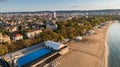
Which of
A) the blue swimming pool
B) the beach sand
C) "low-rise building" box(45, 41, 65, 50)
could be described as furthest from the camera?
"low-rise building" box(45, 41, 65, 50)

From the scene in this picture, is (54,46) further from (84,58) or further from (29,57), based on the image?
(84,58)

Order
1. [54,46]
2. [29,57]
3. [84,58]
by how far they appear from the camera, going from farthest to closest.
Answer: [54,46] → [84,58] → [29,57]

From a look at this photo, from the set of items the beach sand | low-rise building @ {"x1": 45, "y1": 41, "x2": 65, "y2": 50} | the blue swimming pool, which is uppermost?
low-rise building @ {"x1": 45, "y1": 41, "x2": 65, "y2": 50}

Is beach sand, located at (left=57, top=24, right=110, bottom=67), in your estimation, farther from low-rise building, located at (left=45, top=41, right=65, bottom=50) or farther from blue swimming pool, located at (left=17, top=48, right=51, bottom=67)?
blue swimming pool, located at (left=17, top=48, right=51, bottom=67)

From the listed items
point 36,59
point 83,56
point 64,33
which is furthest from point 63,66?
point 64,33

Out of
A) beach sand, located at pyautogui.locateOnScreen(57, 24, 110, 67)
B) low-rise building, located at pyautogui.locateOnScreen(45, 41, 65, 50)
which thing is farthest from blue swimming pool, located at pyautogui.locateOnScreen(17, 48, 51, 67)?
beach sand, located at pyautogui.locateOnScreen(57, 24, 110, 67)

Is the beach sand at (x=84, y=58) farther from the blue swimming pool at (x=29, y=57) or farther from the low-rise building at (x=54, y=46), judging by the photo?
the blue swimming pool at (x=29, y=57)

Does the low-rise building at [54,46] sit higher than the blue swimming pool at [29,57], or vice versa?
the low-rise building at [54,46]

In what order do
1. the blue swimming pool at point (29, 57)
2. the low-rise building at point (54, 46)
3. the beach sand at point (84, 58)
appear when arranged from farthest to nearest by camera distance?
the low-rise building at point (54, 46)
the beach sand at point (84, 58)
the blue swimming pool at point (29, 57)

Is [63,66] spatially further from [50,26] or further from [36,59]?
[50,26]

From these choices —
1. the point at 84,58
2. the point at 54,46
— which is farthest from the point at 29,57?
the point at 84,58

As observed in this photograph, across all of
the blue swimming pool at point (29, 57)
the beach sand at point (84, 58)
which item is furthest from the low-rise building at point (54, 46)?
the blue swimming pool at point (29, 57)
